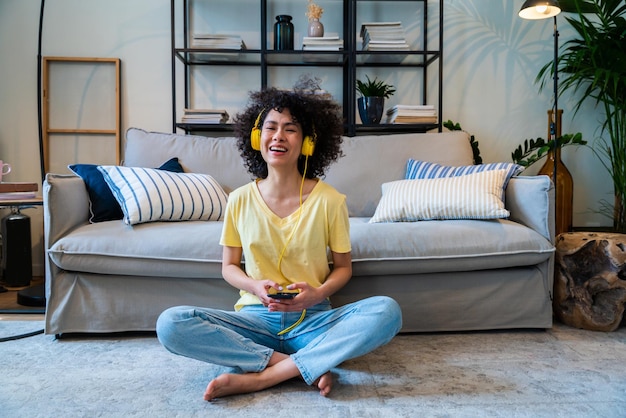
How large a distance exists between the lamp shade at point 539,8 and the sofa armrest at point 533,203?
0.90 meters

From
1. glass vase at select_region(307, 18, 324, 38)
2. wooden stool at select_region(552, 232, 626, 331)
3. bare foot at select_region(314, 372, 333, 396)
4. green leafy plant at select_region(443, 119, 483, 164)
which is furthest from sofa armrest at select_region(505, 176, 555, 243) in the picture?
glass vase at select_region(307, 18, 324, 38)

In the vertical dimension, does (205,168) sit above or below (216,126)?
below

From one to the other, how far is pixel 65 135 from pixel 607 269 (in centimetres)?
279

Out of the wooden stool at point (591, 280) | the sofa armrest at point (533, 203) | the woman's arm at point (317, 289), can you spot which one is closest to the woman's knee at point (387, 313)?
the woman's arm at point (317, 289)

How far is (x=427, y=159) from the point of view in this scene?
97.4 inches

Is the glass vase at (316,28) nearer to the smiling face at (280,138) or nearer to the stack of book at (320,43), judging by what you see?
the stack of book at (320,43)

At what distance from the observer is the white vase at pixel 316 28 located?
2.80 meters

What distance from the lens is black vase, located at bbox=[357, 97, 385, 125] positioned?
9.21 ft

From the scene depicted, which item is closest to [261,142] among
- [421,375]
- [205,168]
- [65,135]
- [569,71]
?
[421,375]

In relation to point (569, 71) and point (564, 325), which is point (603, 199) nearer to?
point (569, 71)

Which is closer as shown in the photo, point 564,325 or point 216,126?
point 564,325

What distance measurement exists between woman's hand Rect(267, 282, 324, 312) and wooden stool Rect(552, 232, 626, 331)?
3.78 feet

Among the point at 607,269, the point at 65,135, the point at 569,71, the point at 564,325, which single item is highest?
the point at 569,71

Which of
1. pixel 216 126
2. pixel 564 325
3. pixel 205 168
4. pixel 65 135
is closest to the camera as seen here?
pixel 564 325
